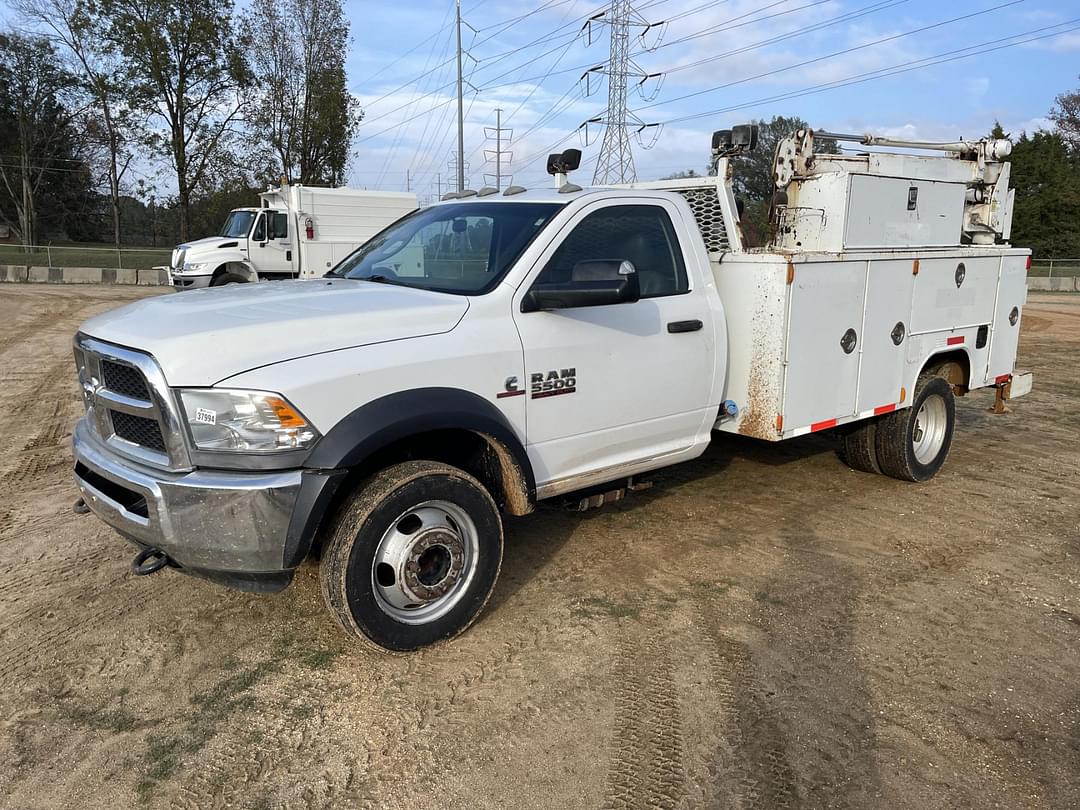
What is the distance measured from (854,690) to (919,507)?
2836 millimetres

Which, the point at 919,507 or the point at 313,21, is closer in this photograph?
the point at 919,507

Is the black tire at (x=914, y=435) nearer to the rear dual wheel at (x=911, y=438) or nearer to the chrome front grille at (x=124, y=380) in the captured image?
the rear dual wheel at (x=911, y=438)

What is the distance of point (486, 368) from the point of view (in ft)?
12.5

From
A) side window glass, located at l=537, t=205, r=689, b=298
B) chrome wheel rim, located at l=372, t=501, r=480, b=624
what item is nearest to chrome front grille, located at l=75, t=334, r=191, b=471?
chrome wheel rim, located at l=372, t=501, r=480, b=624

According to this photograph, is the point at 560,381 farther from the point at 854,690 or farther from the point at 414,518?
the point at 854,690

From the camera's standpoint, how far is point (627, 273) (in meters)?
3.92

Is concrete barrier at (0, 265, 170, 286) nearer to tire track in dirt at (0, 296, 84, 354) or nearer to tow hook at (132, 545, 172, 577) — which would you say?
tire track in dirt at (0, 296, 84, 354)

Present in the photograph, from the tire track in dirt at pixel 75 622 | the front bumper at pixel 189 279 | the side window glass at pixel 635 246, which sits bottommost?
the tire track in dirt at pixel 75 622

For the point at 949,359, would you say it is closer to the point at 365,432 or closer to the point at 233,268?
the point at 365,432

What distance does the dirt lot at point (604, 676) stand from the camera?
2.96 metres

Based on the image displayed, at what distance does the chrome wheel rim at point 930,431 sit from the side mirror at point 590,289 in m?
→ 3.64

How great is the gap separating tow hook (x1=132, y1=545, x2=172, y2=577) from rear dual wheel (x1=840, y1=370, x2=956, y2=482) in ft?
16.4

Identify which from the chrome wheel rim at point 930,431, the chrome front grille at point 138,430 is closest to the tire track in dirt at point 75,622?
the chrome front grille at point 138,430

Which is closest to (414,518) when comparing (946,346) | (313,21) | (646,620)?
(646,620)
